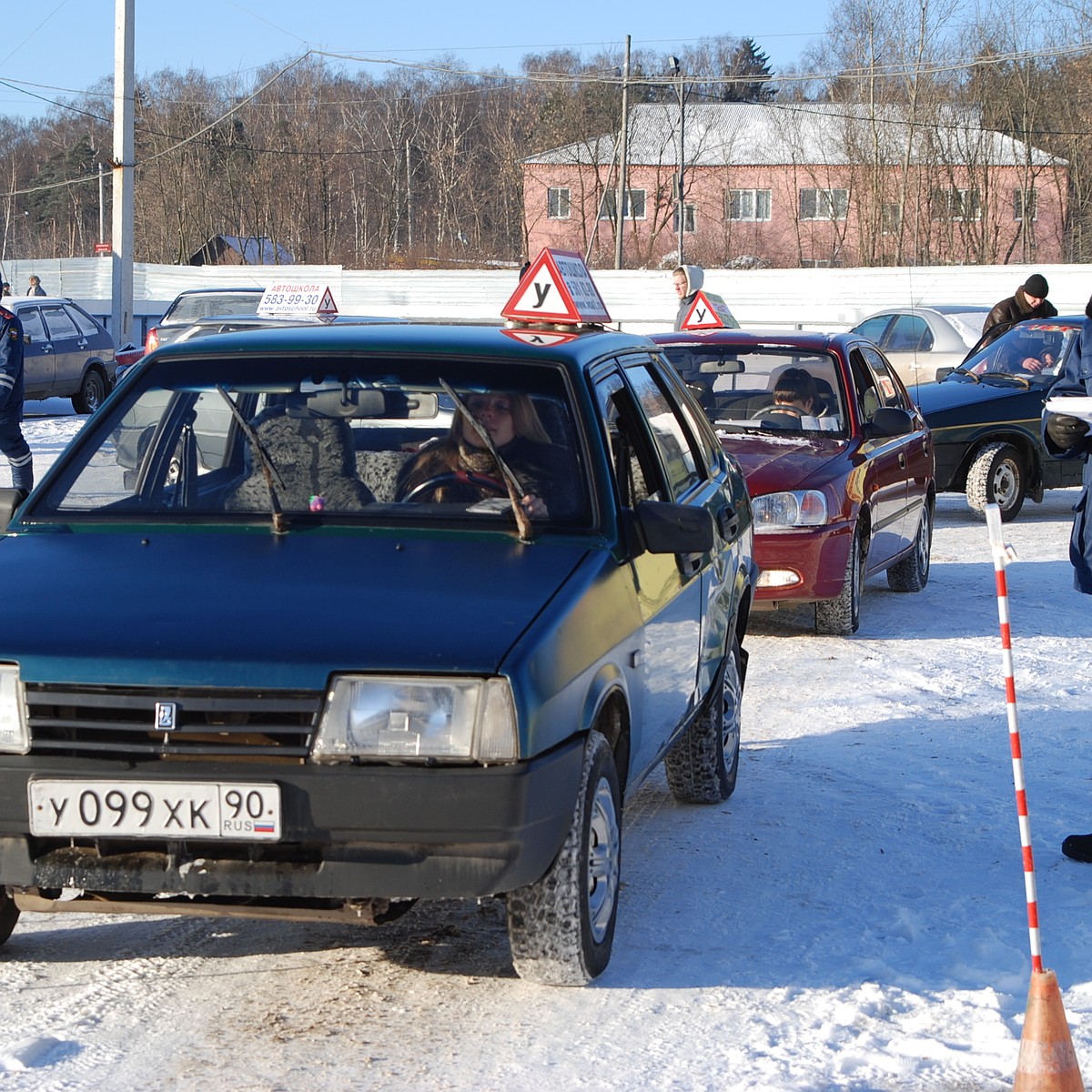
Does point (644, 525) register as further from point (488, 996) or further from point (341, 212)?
point (341, 212)

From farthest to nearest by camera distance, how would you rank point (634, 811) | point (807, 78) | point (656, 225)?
point (656, 225)
point (807, 78)
point (634, 811)

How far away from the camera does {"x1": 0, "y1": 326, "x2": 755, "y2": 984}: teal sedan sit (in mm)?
3395

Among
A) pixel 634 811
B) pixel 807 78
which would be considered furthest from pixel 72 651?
pixel 807 78

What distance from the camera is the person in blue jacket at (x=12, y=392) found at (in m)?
12.3

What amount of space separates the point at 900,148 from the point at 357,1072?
6038 cm

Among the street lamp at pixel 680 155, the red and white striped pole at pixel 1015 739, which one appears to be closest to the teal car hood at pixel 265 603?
the red and white striped pole at pixel 1015 739

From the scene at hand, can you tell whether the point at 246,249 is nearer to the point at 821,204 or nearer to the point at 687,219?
the point at 687,219

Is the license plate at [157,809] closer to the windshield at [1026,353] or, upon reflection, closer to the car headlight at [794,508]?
the car headlight at [794,508]

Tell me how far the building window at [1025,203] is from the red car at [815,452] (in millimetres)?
54857

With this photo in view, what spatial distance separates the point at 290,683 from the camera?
11.1 ft

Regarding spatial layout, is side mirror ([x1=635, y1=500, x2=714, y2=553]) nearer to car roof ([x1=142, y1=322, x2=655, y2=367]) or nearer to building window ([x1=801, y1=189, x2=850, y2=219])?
car roof ([x1=142, y1=322, x2=655, y2=367])

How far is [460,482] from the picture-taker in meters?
4.44

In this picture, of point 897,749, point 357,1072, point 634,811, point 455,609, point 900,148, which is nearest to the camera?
point 357,1072

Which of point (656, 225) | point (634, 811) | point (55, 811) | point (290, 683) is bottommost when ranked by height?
point (634, 811)
